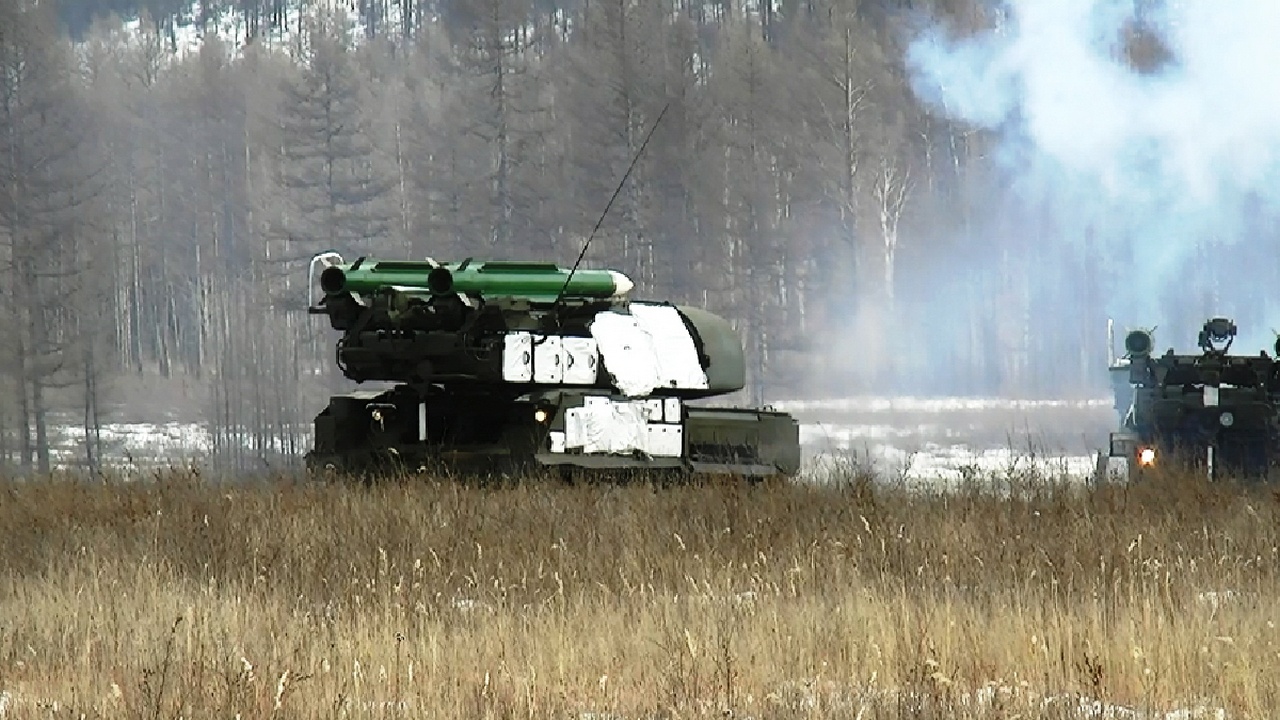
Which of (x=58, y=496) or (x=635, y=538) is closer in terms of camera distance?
(x=635, y=538)

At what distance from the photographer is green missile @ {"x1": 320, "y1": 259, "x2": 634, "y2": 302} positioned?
16938mm

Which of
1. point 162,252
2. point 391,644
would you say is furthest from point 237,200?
point 391,644

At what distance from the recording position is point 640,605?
9211mm

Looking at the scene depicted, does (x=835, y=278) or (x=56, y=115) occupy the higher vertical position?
(x=56, y=115)

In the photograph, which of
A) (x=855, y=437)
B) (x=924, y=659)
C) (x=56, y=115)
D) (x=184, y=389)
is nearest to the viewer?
(x=924, y=659)

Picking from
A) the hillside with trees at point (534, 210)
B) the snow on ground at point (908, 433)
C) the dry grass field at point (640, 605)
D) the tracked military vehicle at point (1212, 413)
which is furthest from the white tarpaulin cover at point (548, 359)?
the hillside with trees at point (534, 210)

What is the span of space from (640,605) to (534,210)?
38.8 metres

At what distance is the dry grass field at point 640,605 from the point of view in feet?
22.8

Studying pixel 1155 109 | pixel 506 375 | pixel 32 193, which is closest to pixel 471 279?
pixel 506 375

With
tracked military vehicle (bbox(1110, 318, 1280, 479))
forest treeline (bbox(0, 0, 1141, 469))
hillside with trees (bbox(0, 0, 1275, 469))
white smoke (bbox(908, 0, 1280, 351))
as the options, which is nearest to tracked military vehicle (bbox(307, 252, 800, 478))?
tracked military vehicle (bbox(1110, 318, 1280, 479))

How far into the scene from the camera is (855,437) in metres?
35.4

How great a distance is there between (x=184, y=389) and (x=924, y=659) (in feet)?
149

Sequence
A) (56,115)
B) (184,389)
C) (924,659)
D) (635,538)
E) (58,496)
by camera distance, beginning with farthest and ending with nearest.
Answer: (184,389) → (56,115) → (58,496) → (635,538) → (924,659)

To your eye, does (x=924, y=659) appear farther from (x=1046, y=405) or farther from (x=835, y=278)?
(x=835, y=278)
